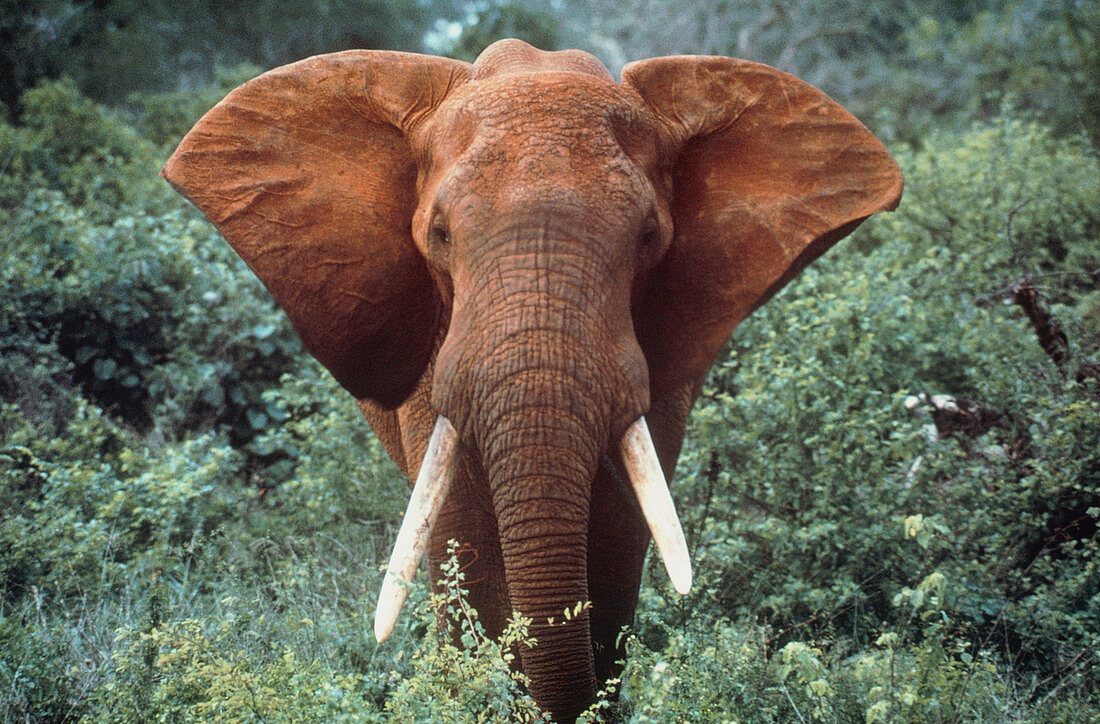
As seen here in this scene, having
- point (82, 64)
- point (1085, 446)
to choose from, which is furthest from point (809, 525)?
point (82, 64)

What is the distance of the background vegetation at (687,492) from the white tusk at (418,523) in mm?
215

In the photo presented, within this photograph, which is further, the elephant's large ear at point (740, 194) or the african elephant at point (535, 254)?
the elephant's large ear at point (740, 194)

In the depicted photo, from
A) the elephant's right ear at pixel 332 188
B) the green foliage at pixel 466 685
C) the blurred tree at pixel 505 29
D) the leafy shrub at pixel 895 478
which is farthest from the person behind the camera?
the blurred tree at pixel 505 29

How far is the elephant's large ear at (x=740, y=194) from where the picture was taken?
3861 mm

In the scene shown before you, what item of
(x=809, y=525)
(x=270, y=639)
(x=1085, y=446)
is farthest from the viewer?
(x=809, y=525)

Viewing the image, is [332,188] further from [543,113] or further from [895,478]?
[895,478]

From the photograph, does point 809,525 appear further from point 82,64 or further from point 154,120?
point 82,64

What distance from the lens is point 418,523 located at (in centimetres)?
309

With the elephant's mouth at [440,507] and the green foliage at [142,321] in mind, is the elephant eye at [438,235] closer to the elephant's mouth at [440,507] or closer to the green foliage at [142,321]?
the elephant's mouth at [440,507]

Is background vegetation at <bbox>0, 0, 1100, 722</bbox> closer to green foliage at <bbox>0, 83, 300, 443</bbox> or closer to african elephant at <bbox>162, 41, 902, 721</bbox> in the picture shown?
green foliage at <bbox>0, 83, 300, 443</bbox>

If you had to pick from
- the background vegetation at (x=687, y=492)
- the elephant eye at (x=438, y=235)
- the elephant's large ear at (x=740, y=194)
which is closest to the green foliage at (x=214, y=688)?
the background vegetation at (x=687, y=492)

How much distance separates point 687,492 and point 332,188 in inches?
115

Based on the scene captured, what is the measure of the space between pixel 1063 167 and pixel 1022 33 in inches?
379

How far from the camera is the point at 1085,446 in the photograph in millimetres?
4859
